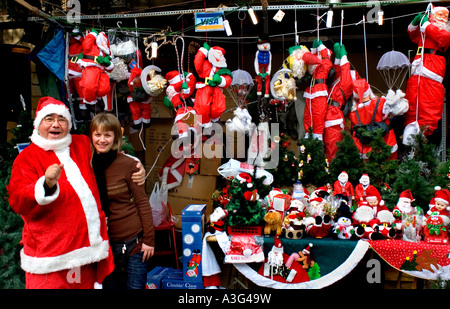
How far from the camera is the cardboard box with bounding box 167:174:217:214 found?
468 centimetres

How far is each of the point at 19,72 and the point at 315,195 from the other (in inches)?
150

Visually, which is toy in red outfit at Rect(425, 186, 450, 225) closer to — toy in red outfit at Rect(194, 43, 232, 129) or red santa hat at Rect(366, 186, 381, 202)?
red santa hat at Rect(366, 186, 381, 202)

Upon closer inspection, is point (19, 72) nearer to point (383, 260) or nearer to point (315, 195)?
point (315, 195)

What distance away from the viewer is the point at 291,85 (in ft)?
13.7

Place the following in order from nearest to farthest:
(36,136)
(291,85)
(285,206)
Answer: (36,136) → (285,206) → (291,85)

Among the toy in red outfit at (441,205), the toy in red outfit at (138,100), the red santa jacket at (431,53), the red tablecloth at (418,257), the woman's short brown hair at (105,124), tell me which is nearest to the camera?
the woman's short brown hair at (105,124)

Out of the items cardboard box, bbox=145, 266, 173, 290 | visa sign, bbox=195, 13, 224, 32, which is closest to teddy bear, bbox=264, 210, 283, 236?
cardboard box, bbox=145, 266, 173, 290

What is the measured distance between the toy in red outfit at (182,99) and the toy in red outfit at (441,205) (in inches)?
92.0

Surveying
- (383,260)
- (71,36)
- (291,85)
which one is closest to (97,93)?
(71,36)

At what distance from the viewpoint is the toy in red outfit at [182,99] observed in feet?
14.0

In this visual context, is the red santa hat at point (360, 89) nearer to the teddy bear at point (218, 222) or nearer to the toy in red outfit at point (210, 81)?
the toy in red outfit at point (210, 81)

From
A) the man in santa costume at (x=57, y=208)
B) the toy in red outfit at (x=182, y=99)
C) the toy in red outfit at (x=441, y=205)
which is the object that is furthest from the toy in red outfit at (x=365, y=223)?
the man in santa costume at (x=57, y=208)

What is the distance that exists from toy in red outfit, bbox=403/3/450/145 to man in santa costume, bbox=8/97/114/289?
3.20 m
